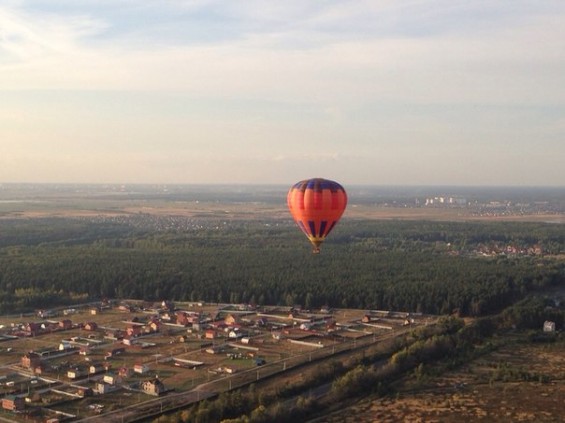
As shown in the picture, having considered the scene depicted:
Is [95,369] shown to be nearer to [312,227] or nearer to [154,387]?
[154,387]

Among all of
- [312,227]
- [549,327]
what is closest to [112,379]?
[312,227]

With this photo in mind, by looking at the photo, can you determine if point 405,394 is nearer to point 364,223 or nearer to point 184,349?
point 184,349

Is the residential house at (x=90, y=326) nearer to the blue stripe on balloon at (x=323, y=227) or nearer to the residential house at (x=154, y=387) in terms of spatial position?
the residential house at (x=154, y=387)

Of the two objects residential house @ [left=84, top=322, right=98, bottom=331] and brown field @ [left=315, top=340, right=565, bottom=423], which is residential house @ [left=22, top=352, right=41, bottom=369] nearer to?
residential house @ [left=84, top=322, right=98, bottom=331]

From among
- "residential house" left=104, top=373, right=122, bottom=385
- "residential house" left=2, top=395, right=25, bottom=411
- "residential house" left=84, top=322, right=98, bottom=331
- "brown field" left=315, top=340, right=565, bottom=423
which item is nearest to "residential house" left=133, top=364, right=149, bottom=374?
"residential house" left=104, top=373, right=122, bottom=385

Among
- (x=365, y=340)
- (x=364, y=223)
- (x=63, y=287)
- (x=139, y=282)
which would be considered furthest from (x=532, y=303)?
(x=364, y=223)

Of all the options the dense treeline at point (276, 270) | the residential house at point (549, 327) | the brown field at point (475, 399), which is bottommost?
the brown field at point (475, 399)

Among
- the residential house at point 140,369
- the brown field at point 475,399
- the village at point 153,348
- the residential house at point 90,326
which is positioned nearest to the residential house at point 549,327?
the village at point 153,348
